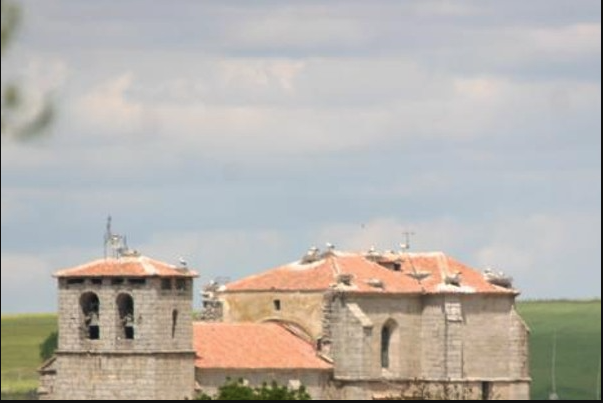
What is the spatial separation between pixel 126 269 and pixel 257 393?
31.9ft

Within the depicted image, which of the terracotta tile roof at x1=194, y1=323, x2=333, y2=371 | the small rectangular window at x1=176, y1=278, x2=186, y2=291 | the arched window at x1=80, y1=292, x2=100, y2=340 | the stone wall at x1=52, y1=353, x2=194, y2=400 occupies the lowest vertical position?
the stone wall at x1=52, y1=353, x2=194, y2=400

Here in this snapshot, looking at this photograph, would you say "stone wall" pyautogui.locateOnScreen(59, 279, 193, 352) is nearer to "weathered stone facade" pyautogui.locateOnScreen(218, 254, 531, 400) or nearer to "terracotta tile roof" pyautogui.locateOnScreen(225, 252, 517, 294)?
"weathered stone facade" pyautogui.locateOnScreen(218, 254, 531, 400)

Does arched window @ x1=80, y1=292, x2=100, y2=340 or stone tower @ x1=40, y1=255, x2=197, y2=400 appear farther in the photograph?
arched window @ x1=80, y1=292, x2=100, y2=340

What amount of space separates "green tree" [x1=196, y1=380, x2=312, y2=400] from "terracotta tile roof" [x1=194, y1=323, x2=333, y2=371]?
4688mm

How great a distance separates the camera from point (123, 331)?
478 ft

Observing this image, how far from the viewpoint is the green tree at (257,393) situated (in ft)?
446

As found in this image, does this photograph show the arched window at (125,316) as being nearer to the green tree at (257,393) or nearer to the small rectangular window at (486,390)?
the green tree at (257,393)

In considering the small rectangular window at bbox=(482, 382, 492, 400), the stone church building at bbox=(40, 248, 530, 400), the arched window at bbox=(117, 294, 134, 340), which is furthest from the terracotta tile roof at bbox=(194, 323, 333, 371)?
the small rectangular window at bbox=(482, 382, 492, 400)

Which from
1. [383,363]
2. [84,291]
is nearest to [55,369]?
[84,291]

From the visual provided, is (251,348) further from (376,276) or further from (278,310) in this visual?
(376,276)

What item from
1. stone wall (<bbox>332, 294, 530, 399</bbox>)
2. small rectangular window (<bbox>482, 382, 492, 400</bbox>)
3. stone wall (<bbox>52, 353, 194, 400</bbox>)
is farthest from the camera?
small rectangular window (<bbox>482, 382, 492, 400</bbox>)

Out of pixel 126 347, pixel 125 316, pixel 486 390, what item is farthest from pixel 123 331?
pixel 486 390

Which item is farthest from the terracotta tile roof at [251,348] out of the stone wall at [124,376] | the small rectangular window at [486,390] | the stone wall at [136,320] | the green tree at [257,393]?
the small rectangular window at [486,390]

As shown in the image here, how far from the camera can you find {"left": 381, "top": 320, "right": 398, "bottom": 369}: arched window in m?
154
